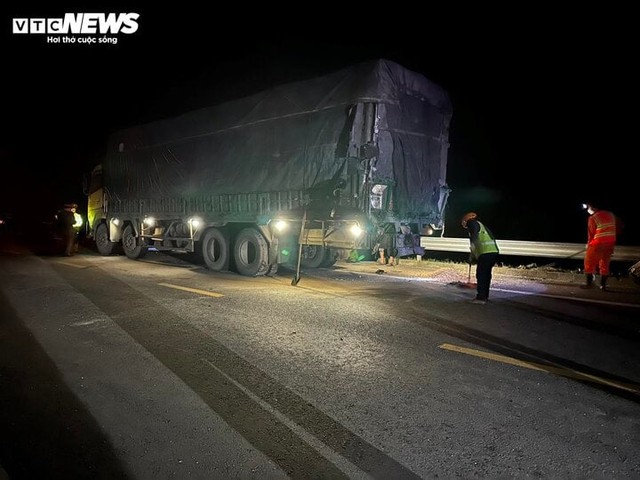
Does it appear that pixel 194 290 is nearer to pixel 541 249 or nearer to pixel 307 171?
pixel 307 171

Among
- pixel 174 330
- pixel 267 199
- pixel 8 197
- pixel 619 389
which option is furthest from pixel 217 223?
pixel 8 197

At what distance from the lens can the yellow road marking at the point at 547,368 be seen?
3807 millimetres

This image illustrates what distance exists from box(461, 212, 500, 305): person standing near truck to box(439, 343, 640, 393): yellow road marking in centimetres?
246

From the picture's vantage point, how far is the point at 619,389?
3.72 meters

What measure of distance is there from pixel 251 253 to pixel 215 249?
50.9 inches

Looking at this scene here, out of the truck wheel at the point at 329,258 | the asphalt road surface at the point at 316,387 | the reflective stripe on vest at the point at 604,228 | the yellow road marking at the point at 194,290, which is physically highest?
the reflective stripe on vest at the point at 604,228

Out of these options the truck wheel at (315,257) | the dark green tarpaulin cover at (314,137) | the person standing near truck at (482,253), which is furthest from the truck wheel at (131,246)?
the person standing near truck at (482,253)

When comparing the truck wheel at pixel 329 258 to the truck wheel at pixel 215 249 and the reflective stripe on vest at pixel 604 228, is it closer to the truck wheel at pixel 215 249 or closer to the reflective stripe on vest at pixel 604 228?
the truck wheel at pixel 215 249

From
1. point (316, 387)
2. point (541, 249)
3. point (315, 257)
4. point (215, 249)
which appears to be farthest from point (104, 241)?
point (316, 387)

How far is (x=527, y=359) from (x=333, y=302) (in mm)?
3144

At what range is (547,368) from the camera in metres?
4.19

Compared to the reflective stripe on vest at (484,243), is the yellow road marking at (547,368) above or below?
below

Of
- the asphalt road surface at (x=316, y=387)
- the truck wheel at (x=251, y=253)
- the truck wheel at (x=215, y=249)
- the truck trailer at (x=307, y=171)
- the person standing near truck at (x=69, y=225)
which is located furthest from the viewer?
the person standing near truck at (x=69, y=225)

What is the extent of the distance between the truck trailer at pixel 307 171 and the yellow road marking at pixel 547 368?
3.68 metres
